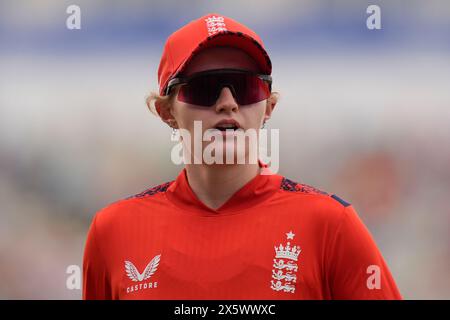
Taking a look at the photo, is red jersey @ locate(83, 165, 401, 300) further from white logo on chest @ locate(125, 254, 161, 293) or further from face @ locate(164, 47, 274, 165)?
face @ locate(164, 47, 274, 165)

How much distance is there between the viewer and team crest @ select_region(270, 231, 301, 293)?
5.95 feet

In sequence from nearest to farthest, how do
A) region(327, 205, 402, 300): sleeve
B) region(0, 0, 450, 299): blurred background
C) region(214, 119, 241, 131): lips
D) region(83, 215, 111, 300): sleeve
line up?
region(327, 205, 402, 300): sleeve, region(214, 119, 241, 131): lips, region(83, 215, 111, 300): sleeve, region(0, 0, 450, 299): blurred background

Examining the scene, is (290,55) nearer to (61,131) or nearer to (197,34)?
(61,131)

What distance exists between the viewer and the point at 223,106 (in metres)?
1.92

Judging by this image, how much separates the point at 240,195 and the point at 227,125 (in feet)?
0.70

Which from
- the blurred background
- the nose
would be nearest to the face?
the nose

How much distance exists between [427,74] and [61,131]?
2.50 m

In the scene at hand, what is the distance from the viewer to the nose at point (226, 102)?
1925 millimetres

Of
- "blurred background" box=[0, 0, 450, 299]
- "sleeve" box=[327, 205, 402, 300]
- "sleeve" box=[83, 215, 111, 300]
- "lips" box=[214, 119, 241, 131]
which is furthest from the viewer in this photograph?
"blurred background" box=[0, 0, 450, 299]

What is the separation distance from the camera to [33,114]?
476cm
